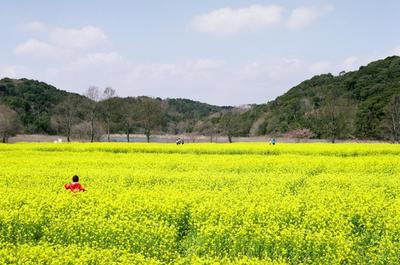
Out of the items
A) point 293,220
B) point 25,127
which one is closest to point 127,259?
point 293,220

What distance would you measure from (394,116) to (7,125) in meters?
51.5

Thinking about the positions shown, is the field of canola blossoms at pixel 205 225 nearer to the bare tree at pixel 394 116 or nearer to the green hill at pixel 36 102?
the bare tree at pixel 394 116

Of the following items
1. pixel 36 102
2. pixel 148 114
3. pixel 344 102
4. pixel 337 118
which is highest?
pixel 36 102

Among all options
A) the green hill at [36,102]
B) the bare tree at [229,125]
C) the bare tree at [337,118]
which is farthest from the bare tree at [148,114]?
the bare tree at [337,118]

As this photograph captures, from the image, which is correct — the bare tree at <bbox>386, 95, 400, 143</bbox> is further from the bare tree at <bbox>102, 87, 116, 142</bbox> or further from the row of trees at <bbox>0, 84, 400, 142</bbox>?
the bare tree at <bbox>102, 87, 116, 142</bbox>

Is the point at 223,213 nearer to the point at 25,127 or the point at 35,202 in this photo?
the point at 35,202

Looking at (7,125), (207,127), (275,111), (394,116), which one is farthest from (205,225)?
(207,127)

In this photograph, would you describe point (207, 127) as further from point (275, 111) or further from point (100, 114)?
point (100, 114)

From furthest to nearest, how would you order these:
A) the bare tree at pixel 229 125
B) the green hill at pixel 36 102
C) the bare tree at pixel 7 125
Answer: the green hill at pixel 36 102 → the bare tree at pixel 229 125 → the bare tree at pixel 7 125

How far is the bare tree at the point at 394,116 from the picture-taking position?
6073 cm

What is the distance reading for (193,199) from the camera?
12086 millimetres

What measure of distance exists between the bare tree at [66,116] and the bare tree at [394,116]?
146 feet

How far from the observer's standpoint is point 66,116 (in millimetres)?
70812

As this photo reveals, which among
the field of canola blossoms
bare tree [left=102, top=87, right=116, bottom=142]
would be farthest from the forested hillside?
the field of canola blossoms
